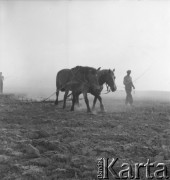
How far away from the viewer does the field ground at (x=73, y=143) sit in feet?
30.2

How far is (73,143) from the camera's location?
11.4m

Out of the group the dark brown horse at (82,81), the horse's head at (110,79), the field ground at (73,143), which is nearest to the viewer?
the field ground at (73,143)

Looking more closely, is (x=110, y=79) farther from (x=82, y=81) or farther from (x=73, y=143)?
(x=73, y=143)

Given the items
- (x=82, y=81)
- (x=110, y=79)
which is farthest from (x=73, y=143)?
(x=110, y=79)

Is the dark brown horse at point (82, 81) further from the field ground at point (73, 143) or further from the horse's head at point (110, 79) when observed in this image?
the field ground at point (73, 143)

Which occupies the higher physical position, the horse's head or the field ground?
the horse's head

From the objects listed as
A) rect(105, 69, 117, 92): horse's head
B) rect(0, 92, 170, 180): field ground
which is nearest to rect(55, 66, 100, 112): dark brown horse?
rect(105, 69, 117, 92): horse's head

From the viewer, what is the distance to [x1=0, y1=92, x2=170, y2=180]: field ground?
362 inches

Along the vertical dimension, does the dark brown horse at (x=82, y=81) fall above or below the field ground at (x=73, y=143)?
above

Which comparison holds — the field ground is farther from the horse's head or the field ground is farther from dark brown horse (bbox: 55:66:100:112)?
the horse's head

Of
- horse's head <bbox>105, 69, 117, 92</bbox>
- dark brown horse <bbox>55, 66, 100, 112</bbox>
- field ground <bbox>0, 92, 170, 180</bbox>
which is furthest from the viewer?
horse's head <bbox>105, 69, 117, 92</bbox>

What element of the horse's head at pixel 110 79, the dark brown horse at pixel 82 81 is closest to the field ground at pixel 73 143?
the dark brown horse at pixel 82 81

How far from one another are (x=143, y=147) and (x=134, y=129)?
296 cm

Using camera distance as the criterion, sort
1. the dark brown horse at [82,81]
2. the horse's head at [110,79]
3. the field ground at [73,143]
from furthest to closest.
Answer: the horse's head at [110,79], the dark brown horse at [82,81], the field ground at [73,143]
